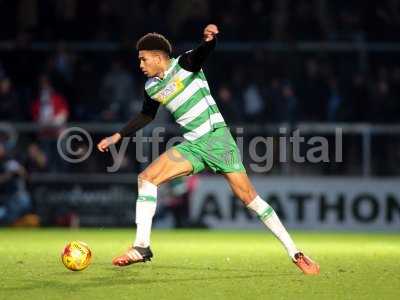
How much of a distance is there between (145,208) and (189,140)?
846 millimetres

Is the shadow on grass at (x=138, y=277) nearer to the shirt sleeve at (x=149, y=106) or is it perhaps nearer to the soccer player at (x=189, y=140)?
the soccer player at (x=189, y=140)

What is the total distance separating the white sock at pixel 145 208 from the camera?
1034cm

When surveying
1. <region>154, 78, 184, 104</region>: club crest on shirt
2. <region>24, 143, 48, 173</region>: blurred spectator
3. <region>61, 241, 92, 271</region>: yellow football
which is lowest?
<region>61, 241, 92, 271</region>: yellow football

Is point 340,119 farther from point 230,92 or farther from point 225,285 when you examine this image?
point 225,285

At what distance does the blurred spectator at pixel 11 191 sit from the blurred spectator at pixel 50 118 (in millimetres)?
661

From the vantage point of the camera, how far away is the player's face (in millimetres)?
10391

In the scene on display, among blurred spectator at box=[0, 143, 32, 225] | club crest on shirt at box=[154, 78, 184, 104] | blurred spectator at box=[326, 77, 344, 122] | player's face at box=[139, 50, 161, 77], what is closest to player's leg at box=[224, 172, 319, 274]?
club crest on shirt at box=[154, 78, 184, 104]

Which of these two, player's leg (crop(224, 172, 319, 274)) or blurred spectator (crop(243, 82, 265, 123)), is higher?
blurred spectator (crop(243, 82, 265, 123))

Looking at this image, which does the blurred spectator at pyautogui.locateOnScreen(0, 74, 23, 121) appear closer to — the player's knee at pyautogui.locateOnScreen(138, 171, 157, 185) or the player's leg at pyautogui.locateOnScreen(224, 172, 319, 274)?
the player's knee at pyautogui.locateOnScreen(138, 171, 157, 185)

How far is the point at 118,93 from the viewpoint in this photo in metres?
20.2

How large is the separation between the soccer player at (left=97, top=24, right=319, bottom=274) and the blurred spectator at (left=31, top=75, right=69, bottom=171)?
9482mm

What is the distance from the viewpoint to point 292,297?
8.07m

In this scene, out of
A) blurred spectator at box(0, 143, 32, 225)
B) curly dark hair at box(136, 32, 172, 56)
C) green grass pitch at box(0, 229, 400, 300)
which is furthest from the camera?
blurred spectator at box(0, 143, 32, 225)

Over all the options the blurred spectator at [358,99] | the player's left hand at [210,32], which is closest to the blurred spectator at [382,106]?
the blurred spectator at [358,99]
